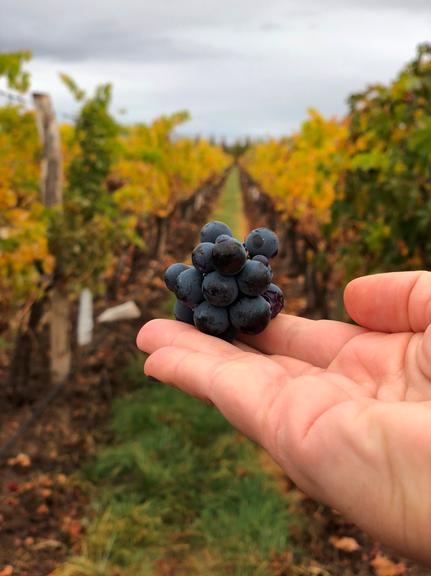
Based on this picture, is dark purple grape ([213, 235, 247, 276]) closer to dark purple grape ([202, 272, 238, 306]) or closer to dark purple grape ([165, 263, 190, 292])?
dark purple grape ([202, 272, 238, 306])

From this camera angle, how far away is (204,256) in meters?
1.83

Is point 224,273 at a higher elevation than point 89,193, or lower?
lower

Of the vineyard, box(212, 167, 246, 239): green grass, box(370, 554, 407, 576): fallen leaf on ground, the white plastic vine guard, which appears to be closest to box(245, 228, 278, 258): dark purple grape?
the vineyard

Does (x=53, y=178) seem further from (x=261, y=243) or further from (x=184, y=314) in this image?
(x=261, y=243)

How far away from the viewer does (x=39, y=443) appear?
4625mm

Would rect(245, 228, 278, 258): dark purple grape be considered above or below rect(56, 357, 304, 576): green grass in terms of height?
above

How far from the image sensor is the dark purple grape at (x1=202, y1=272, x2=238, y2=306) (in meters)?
1.82

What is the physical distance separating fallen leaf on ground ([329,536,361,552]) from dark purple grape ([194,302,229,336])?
245 centimetres

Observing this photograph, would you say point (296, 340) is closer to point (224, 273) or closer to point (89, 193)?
point (224, 273)

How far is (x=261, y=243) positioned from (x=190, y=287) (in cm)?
31

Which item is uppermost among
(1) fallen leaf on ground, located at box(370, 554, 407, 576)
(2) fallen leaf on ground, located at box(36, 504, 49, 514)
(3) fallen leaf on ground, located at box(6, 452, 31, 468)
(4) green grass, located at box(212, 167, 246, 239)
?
(4) green grass, located at box(212, 167, 246, 239)

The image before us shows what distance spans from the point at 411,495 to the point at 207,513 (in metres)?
3.02

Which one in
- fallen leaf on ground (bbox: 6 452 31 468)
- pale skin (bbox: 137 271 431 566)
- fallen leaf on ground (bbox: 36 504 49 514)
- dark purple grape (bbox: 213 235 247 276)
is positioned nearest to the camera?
pale skin (bbox: 137 271 431 566)

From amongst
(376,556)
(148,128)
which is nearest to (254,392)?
(376,556)
